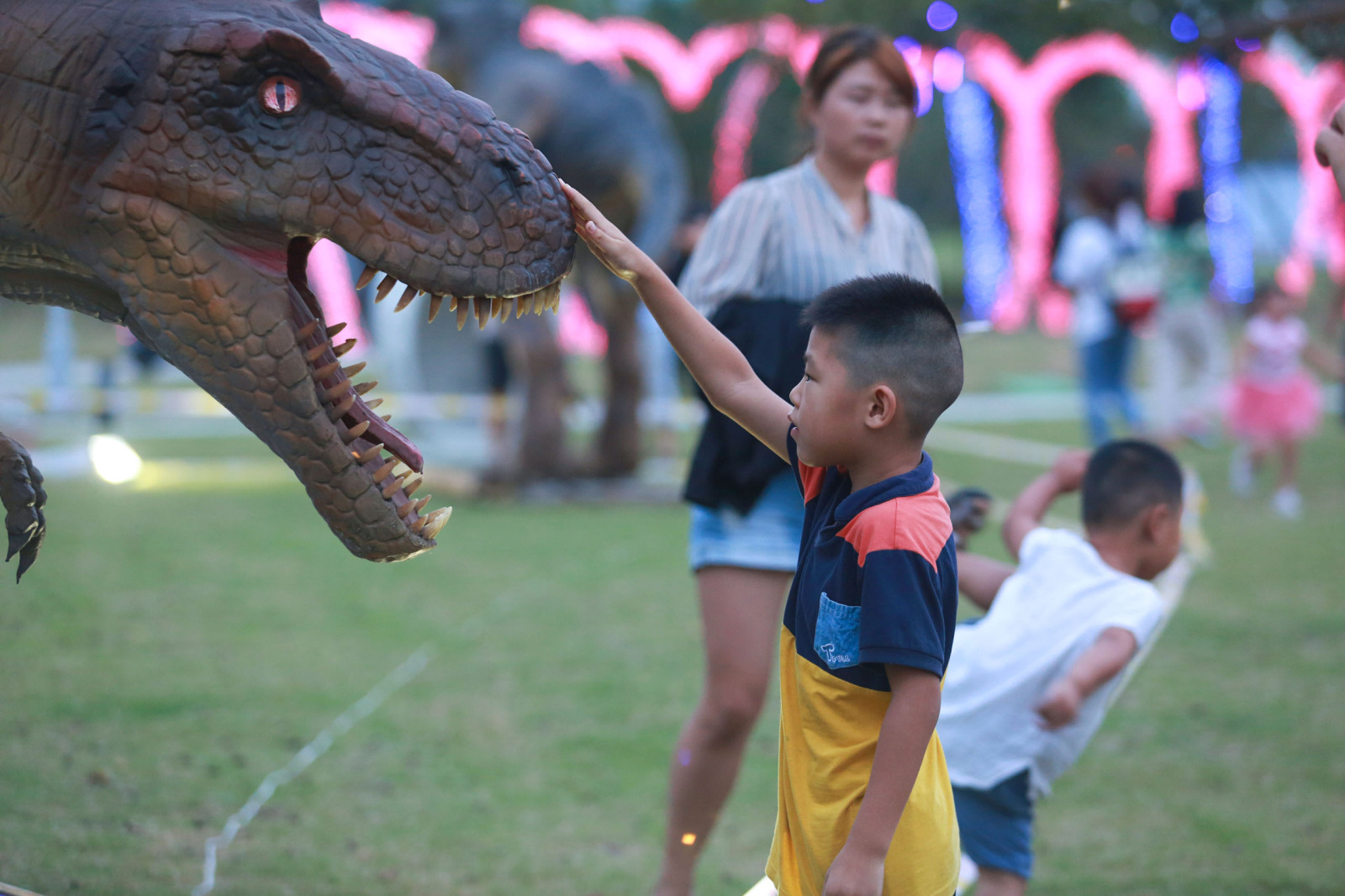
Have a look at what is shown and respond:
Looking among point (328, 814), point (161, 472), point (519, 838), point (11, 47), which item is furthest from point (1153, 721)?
point (161, 472)

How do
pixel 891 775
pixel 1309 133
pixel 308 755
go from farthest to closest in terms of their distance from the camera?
pixel 1309 133, pixel 308 755, pixel 891 775

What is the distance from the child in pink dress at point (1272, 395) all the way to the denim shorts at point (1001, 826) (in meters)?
6.33

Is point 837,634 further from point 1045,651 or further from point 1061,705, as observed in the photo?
point 1045,651

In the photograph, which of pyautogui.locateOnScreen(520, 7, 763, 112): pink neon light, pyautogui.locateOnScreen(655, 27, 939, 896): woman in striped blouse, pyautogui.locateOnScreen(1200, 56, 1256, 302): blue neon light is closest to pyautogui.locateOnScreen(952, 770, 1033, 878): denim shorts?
pyautogui.locateOnScreen(655, 27, 939, 896): woman in striped blouse

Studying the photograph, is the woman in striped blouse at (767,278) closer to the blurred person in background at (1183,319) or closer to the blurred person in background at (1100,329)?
the blurred person in background at (1100,329)

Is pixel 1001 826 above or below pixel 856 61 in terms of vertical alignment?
below

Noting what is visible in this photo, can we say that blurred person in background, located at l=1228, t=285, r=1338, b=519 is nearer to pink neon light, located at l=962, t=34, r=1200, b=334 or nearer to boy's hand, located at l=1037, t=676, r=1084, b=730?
pink neon light, located at l=962, t=34, r=1200, b=334

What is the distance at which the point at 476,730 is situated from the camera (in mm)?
3963

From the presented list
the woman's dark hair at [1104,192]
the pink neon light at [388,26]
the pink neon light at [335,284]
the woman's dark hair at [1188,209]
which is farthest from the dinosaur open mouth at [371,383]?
the pink neon light at [335,284]

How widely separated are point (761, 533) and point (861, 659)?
1022mm

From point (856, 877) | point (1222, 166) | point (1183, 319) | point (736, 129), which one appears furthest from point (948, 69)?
point (856, 877)

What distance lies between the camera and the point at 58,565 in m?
5.69

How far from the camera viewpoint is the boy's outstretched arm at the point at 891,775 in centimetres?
162

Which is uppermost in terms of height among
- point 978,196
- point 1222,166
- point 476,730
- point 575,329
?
point 1222,166
